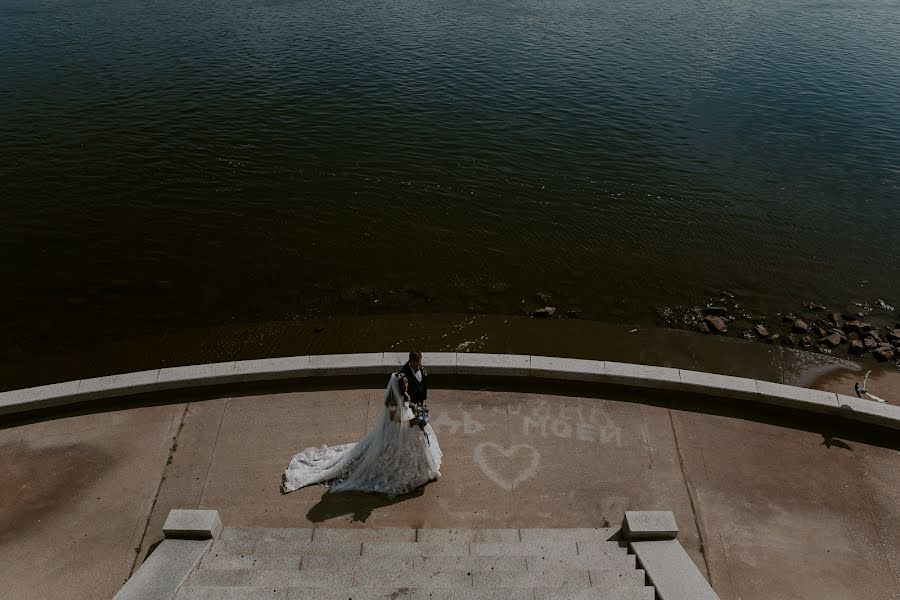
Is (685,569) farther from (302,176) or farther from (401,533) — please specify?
(302,176)

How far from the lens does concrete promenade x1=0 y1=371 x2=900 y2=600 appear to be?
7.96 m

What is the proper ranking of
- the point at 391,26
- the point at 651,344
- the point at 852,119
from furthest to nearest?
the point at 391,26 < the point at 852,119 < the point at 651,344

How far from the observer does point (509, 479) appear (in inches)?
348

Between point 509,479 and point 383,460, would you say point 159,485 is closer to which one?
point 383,460

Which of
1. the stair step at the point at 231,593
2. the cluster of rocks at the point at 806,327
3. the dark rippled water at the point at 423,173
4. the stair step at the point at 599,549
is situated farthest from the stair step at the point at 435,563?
the cluster of rocks at the point at 806,327

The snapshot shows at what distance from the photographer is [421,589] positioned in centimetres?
687

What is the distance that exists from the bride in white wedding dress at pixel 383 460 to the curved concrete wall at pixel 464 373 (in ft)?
5.79

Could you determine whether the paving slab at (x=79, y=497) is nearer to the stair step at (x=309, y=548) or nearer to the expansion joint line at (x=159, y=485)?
the expansion joint line at (x=159, y=485)

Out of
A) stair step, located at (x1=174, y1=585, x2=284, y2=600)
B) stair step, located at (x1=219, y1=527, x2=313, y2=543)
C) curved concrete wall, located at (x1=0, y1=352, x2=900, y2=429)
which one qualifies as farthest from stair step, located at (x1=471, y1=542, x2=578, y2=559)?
curved concrete wall, located at (x1=0, y1=352, x2=900, y2=429)

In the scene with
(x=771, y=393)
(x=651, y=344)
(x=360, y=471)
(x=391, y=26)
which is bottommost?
(x=651, y=344)

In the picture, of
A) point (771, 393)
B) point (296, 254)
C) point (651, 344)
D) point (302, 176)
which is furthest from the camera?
point (302, 176)

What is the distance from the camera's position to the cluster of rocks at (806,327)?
14.0 meters

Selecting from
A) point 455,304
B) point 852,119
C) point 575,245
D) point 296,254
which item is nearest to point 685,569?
point 455,304

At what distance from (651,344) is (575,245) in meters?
4.46
